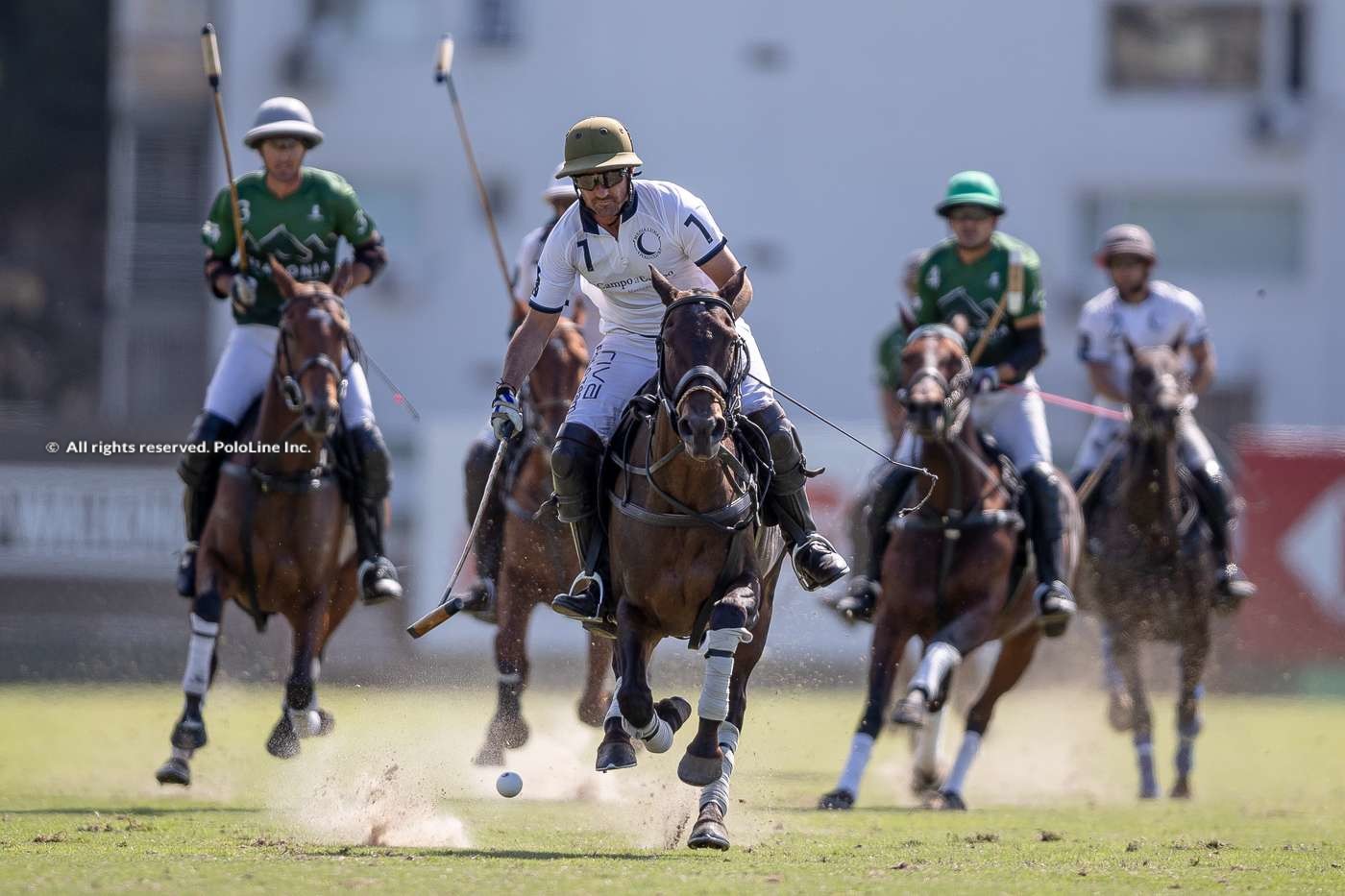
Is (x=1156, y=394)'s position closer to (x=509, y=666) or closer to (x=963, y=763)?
(x=963, y=763)

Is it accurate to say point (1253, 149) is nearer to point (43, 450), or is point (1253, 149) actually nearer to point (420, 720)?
point (43, 450)

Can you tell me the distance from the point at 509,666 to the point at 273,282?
2.37m

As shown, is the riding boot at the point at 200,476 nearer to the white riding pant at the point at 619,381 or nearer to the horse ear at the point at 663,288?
the white riding pant at the point at 619,381

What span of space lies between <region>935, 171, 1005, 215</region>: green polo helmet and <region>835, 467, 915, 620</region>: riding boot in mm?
1559

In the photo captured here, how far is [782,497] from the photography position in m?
9.02

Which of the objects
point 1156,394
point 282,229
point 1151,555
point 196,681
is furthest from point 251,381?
point 1151,555

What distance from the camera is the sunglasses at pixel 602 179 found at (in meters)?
8.78

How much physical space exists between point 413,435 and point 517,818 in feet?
49.8

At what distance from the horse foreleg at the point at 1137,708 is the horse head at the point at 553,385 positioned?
4.13m

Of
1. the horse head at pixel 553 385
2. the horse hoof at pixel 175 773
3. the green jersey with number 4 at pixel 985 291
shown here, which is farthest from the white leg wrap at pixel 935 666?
the horse hoof at pixel 175 773

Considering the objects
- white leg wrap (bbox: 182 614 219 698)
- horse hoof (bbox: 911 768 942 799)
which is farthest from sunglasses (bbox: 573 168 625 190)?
horse hoof (bbox: 911 768 942 799)

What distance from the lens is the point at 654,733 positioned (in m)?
8.57

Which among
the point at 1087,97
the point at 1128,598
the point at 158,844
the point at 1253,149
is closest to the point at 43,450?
the point at 1128,598

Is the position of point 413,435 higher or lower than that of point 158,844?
higher
